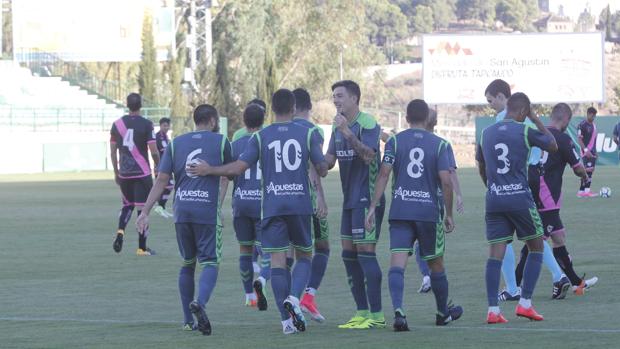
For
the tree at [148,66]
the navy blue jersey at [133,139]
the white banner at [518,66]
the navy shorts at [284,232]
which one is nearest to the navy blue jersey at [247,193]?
the navy shorts at [284,232]

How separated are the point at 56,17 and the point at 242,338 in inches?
2670

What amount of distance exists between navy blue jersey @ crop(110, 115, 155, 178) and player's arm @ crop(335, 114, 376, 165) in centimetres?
788

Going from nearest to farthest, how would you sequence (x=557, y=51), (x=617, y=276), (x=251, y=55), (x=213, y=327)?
(x=213, y=327) → (x=617, y=276) → (x=557, y=51) → (x=251, y=55)

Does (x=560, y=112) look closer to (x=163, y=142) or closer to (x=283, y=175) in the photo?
(x=283, y=175)

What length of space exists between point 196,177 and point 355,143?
138cm

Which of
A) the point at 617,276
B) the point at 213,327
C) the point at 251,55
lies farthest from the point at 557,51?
the point at 213,327

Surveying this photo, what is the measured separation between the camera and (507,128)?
11.6 m

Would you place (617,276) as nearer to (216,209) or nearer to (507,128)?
(507,128)

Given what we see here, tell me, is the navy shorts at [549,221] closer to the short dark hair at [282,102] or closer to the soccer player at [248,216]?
the soccer player at [248,216]

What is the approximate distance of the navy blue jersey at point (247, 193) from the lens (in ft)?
42.4

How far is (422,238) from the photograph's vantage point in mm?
11203

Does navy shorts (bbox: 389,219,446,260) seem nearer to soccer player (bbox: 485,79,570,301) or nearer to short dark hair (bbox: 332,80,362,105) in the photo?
short dark hair (bbox: 332,80,362,105)

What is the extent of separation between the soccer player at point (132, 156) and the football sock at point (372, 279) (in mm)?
7589

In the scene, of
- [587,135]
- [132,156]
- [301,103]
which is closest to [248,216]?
[301,103]
